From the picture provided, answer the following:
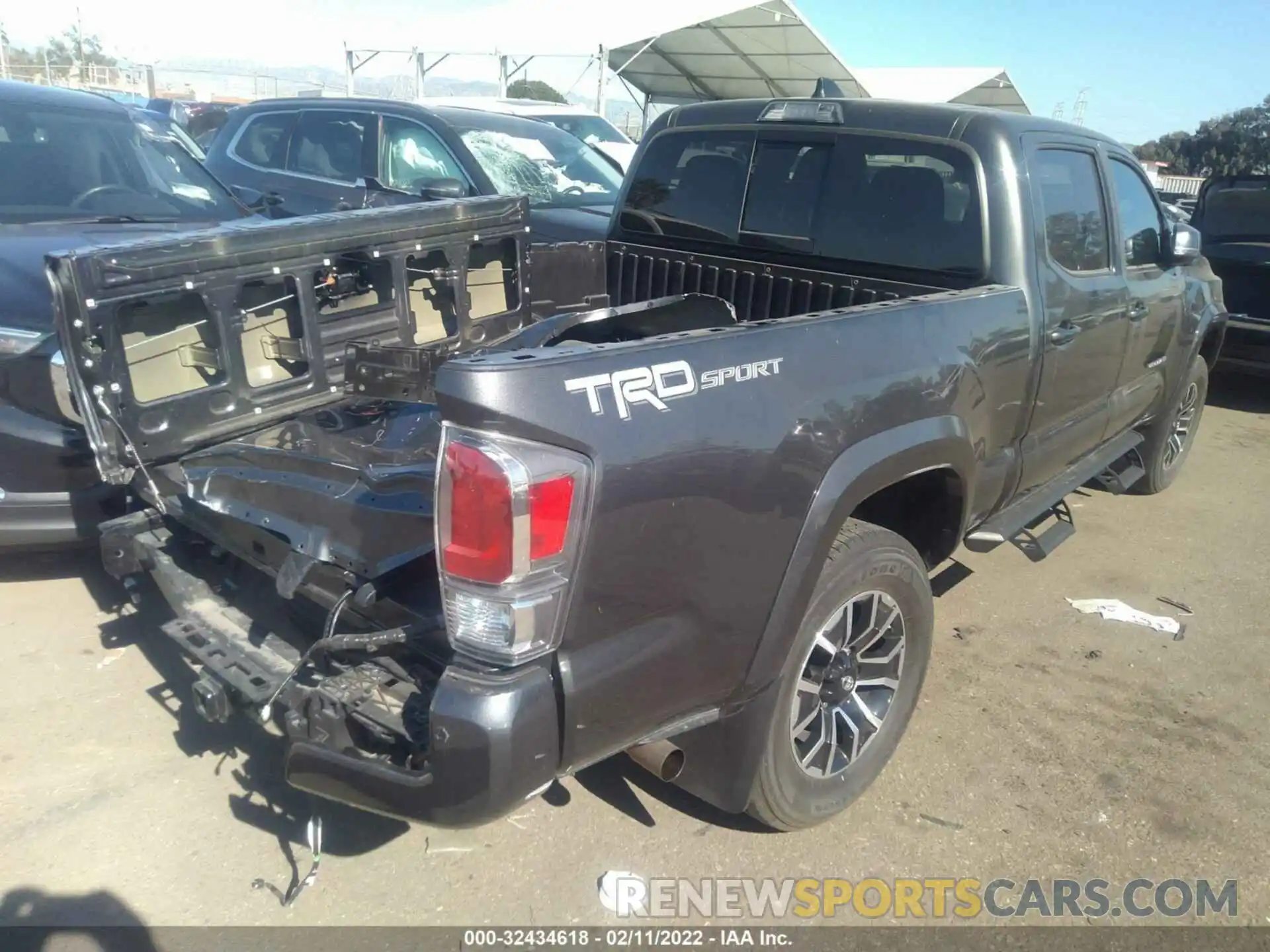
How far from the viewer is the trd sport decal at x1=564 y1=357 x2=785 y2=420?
1.92 m

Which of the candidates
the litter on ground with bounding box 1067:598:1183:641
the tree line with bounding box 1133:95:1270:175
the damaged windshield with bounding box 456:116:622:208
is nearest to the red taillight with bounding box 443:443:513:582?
the litter on ground with bounding box 1067:598:1183:641

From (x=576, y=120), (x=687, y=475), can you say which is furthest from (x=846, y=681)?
(x=576, y=120)

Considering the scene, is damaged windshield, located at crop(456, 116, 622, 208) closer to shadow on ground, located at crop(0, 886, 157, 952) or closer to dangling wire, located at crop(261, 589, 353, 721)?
dangling wire, located at crop(261, 589, 353, 721)

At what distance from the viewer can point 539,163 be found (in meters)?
7.56

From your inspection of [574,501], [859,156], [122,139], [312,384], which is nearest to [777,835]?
[574,501]

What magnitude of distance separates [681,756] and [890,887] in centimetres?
82

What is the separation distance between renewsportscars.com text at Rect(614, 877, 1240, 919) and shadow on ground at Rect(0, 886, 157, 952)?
4.10 feet

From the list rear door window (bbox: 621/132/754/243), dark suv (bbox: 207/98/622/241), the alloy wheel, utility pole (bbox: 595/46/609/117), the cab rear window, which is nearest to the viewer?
the alloy wheel

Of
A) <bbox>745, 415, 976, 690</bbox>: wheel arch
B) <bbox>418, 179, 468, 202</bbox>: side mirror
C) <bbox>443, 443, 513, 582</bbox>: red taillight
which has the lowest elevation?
<bbox>745, 415, 976, 690</bbox>: wheel arch

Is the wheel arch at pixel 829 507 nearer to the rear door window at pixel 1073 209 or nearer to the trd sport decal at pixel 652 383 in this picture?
the trd sport decal at pixel 652 383

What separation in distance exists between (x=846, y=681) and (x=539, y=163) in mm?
5823

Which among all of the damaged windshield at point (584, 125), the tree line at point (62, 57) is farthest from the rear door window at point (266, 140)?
the tree line at point (62, 57)

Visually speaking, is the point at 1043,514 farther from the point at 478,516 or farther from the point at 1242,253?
the point at 1242,253

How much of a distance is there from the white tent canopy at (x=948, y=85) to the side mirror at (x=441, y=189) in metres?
19.1
